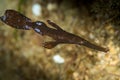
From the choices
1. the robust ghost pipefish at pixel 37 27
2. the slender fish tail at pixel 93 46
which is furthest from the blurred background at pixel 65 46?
the robust ghost pipefish at pixel 37 27

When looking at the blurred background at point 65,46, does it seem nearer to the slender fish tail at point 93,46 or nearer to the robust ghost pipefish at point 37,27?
the slender fish tail at point 93,46

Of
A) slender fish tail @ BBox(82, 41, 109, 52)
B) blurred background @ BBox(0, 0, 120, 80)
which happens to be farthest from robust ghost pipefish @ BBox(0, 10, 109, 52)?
blurred background @ BBox(0, 0, 120, 80)

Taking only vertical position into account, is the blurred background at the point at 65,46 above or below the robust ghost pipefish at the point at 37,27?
above

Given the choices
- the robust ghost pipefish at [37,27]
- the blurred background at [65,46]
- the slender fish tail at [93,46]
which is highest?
the blurred background at [65,46]

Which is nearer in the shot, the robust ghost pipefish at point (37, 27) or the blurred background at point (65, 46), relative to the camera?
the robust ghost pipefish at point (37, 27)

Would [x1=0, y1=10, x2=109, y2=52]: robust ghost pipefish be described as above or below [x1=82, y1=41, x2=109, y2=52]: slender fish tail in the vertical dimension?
below

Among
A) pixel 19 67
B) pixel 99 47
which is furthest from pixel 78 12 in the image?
pixel 19 67

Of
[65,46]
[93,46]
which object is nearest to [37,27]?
[93,46]

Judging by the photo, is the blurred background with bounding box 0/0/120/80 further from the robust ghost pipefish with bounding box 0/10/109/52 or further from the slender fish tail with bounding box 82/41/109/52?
the robust ghost pipefish with bounding box 0/10/109/52
